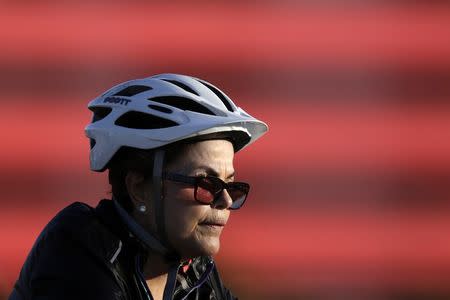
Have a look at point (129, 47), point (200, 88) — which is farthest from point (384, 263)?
point (200, 88)

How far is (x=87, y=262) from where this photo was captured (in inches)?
91.0

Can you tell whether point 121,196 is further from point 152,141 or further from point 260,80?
point 260,80

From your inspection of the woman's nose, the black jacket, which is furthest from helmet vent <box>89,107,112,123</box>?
the woman's nose

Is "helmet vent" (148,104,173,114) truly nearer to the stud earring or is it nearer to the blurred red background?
the stud earring

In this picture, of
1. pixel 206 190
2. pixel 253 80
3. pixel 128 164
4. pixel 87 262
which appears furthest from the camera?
pixel 253 80

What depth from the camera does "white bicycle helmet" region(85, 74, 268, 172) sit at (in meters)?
2.46

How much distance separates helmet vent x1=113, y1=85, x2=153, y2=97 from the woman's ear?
0.19 metres

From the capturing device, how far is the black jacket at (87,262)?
2279 mm

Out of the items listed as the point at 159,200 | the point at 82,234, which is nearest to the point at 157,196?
the point at 159,200

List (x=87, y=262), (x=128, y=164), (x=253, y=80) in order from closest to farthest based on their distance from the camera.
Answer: (x=87, y=262), (x=128, y=164), (x=253, y=80)

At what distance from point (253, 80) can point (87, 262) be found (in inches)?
105

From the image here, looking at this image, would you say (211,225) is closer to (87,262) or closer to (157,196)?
(157,196)

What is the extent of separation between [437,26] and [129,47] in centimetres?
144

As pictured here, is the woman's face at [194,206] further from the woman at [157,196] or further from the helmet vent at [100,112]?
the helmet vent at [100,112]
